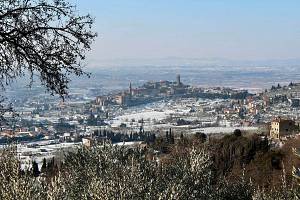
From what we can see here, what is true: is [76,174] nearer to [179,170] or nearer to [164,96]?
[179,170]

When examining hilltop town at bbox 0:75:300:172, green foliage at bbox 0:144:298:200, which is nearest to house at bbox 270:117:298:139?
hilltop town at bbox 0:75:300:172

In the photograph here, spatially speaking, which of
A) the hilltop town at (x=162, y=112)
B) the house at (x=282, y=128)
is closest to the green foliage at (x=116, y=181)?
the house at (x=282, y=128)

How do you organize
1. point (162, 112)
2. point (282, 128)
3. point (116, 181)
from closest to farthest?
point (116, 181)
point (282, 128)
point (162, 112)

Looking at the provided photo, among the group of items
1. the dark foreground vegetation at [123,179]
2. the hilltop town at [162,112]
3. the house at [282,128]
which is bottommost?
the hilltop town at [162,112]

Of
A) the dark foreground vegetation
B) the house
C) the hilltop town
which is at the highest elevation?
the dark foreground vegetation

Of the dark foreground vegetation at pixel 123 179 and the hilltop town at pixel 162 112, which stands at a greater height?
the dark foreground vegetation at pixel 123 179

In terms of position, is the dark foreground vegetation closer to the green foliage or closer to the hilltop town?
the green foliage

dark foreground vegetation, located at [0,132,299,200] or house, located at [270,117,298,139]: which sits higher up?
dark foreground vegetation, located at [0,132,299,200]

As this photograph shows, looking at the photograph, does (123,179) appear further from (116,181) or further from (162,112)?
(162,112)

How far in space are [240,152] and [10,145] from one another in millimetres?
23573

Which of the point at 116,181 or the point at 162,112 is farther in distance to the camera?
the point at 162,112

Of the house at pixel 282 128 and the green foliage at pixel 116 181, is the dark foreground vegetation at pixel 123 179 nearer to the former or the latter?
the green foliage at pixel 116 181

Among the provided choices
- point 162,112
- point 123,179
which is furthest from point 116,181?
point 162,112

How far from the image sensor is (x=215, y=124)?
4788 inches
